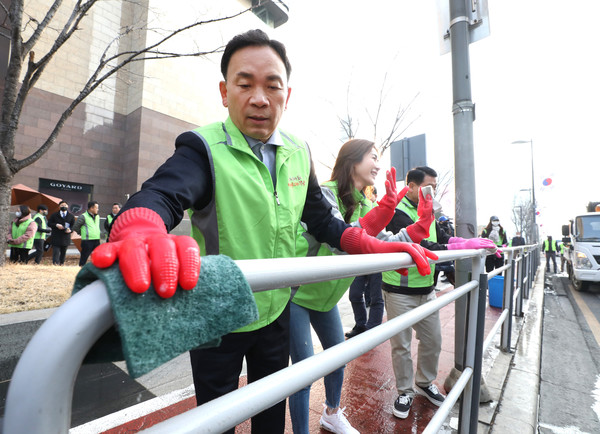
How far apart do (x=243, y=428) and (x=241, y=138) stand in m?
2.04

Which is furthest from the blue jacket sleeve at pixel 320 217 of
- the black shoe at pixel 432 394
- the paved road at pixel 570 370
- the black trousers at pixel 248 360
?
the paved road at pixel 570 370

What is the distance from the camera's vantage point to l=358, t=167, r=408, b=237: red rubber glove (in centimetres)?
171

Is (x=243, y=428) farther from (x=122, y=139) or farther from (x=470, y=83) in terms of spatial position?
(x=122, y=139)

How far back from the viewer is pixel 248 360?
1363mm

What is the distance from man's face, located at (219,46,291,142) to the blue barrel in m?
5.56

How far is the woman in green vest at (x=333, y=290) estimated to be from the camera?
1.76 meters

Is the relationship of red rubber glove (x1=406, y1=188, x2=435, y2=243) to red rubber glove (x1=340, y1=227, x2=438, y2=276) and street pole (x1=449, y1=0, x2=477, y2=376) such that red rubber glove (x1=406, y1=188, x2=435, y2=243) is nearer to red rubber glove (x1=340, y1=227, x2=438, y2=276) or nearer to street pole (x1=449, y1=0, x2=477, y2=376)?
red rubber glove (x1=340, y1=227, x2=438, y2=276)

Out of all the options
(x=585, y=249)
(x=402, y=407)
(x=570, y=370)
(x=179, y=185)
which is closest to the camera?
(x=179, y=185)

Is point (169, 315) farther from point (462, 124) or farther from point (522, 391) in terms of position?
point (522, 391)

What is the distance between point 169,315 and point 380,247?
3.53 feet

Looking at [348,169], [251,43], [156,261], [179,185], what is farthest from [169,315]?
[348,169]

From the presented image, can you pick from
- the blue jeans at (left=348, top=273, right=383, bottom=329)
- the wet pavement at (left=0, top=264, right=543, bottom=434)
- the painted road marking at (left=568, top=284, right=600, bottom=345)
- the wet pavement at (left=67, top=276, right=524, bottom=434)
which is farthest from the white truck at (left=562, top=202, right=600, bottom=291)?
the blue jeans at (left=348, top=273, right=383, bottom=329)

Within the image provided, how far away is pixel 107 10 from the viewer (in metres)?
14.4

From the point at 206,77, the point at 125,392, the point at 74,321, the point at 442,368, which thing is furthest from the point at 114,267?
the point at 206,77
